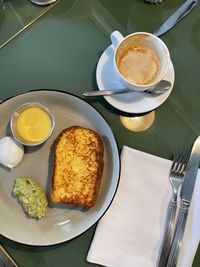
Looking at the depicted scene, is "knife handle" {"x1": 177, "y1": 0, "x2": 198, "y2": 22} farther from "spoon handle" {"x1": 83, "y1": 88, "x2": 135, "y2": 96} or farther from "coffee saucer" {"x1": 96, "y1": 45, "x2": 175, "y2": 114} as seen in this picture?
"spoon handle" {"x1": 83, "y1": 88, "x2": 135, "y2": 96}

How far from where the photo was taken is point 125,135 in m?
1.07

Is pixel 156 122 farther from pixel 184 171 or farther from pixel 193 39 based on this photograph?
pixel 193 39

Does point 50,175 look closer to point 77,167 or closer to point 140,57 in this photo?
point 77,167

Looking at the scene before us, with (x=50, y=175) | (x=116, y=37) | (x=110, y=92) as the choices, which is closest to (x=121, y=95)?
(x=110, y=92)

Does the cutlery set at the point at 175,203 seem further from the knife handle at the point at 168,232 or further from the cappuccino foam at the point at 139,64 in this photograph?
the cappuccino foam at the point at 139,64

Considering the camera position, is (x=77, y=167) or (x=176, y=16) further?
(x=176, y=16)

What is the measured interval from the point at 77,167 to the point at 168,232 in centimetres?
26

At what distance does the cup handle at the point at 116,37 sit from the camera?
1.03 meters

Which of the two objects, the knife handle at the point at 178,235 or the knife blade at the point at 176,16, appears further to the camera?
the knife blade at the point at 176,16

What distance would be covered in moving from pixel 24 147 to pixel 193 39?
53 cm

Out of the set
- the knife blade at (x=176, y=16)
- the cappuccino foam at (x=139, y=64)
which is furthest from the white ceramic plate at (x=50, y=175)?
the knife blade at (x=176, y=16)

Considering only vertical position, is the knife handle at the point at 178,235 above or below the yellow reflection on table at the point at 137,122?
below

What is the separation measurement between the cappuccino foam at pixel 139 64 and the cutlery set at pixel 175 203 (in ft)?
0.65

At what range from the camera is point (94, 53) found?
43.9 inches
